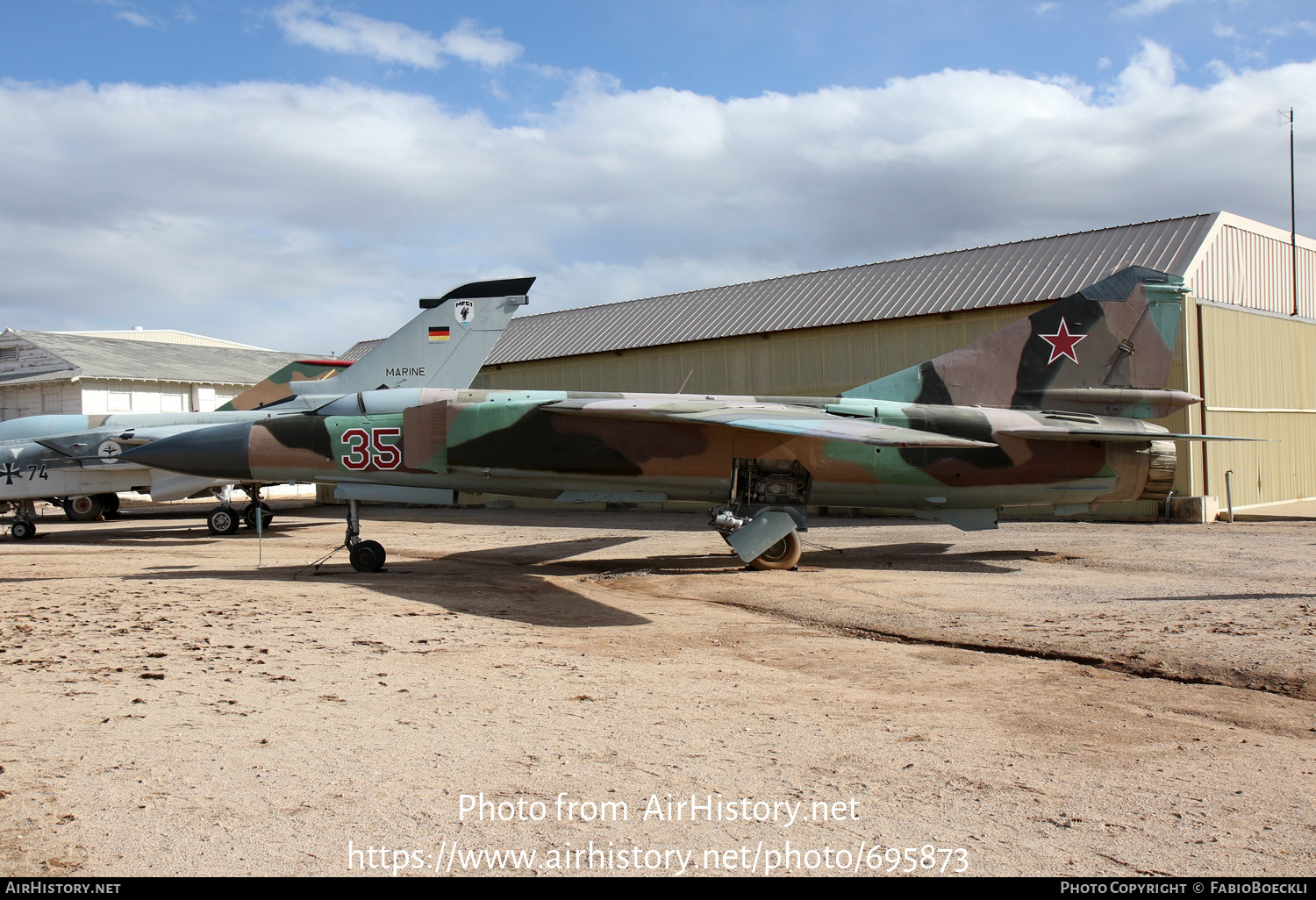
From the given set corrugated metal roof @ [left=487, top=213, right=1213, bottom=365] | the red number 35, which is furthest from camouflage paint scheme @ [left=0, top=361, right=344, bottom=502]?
corrugated metal roof @ [left=487, top=213, right=1213, bottom=365]

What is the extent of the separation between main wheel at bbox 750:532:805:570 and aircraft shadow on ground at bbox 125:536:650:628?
3178 millimetres

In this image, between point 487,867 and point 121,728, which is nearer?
point 487,867

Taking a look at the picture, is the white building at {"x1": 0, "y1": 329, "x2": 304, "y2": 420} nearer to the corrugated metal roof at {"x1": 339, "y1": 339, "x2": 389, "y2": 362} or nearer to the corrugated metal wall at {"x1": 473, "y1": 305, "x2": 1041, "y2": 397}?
the corrugated metal roof at {"x1": 339, "y1": 339, "x2": 389, "y2": 362}

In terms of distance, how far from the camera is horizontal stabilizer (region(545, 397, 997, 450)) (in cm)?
1047

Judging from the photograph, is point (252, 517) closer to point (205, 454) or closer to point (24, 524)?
point (24, 524)

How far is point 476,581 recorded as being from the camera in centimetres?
1193

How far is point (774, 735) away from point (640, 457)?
7.73 m

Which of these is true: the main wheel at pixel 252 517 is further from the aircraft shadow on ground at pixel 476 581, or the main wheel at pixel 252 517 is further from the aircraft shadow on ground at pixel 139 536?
the aircraft shadow on ground at pixel 476 581

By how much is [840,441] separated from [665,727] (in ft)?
23.4

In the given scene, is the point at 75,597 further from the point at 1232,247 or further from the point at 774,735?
the point at 1232,247

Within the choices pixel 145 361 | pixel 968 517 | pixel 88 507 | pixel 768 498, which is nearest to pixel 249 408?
pixel 88 507

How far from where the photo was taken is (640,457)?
1259 cm

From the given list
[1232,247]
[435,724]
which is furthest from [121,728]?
[1232,247]

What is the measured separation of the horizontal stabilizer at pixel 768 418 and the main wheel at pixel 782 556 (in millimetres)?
1909
